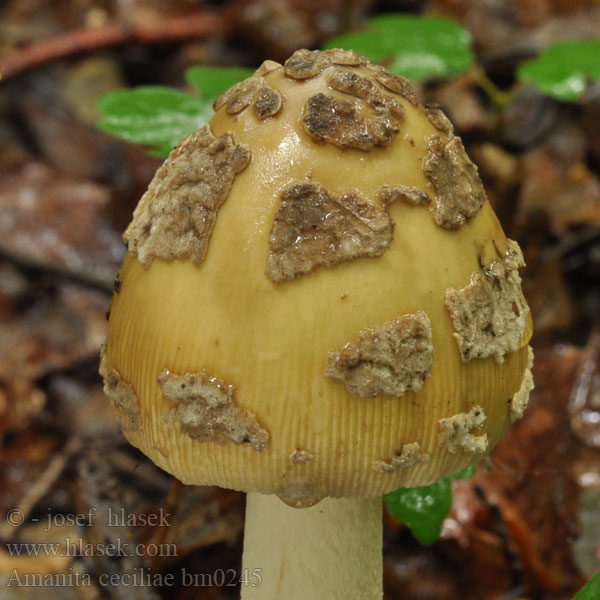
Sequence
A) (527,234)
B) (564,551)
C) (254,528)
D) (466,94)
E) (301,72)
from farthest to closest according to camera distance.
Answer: (466,94) → (527,234) → (564,551) → (254,528) → (301,72)

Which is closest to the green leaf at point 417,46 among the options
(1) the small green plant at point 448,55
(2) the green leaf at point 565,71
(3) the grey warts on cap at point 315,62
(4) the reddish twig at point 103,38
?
(1) the small green plant at point 448,55

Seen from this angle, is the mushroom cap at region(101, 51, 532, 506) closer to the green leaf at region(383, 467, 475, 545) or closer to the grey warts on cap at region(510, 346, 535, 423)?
the grey warts on cap at region(510, 346, 535, 423)

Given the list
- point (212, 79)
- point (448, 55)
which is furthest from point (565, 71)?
point (212, 79)


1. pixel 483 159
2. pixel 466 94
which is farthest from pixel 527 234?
pixel 466 94

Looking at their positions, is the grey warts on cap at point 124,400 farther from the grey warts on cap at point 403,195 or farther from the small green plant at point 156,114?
the small green plant at point 156,114

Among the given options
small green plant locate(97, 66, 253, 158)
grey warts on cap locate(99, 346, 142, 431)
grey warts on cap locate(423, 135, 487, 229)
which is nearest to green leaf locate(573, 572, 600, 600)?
grey warts on cap locate(423, 135, 487, 229)

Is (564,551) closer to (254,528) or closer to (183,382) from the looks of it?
(254,528)
